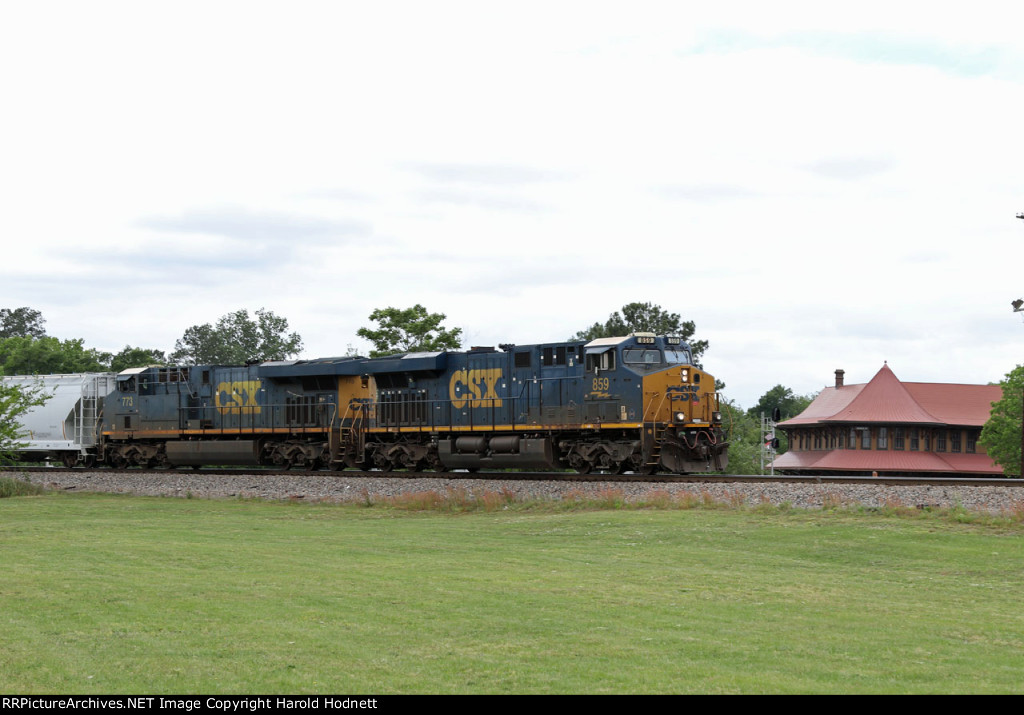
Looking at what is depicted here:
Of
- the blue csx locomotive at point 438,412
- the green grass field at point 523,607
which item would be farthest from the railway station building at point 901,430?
the green grass field at point 523,607

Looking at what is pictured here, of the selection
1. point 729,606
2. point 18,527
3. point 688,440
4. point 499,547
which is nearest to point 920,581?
point 729,606

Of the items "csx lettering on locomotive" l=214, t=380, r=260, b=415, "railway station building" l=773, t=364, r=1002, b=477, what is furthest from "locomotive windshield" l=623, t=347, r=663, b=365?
"railway station building" l=773, t=364, r=1002, b=477

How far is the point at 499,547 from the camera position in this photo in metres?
18.5

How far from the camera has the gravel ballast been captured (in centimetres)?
2264

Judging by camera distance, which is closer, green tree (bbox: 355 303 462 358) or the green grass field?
the green grass field

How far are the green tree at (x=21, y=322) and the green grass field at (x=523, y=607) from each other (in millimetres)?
131264

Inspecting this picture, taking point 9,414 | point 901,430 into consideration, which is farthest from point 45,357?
point 901,430

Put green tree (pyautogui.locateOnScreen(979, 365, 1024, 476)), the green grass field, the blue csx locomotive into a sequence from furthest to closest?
green tree (pyautogui.locateOnScreen(979, 365, 1024, 476))
the blue csx locomotive
the green grass field

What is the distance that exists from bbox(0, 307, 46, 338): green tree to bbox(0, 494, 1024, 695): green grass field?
5168 inches

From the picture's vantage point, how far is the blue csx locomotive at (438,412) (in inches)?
1148

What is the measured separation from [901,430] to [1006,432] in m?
7.58

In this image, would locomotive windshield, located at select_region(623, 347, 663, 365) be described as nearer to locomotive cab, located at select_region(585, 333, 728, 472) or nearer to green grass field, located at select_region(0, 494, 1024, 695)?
locomotive cab, located at select_region(585, 333, 728, 472)

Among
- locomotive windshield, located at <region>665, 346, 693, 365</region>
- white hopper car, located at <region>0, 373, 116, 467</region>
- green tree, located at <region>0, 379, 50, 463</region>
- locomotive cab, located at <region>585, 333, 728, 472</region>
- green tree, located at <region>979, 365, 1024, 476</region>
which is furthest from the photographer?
green tree, located at <region>979, 365, 1024, 476</region>
